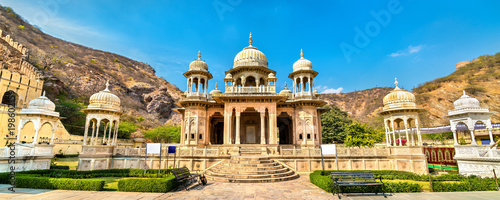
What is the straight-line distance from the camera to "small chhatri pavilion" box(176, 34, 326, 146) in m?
22.4

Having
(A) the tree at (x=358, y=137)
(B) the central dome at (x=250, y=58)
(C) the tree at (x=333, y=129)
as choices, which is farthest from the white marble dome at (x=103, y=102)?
(C) the tree at (x=333, y=129)

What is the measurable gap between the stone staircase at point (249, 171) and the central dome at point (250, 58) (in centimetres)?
1245

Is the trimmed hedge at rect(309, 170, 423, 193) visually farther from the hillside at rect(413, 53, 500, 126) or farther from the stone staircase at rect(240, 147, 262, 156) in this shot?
the hillside at rect(413, 53, 500, 126)

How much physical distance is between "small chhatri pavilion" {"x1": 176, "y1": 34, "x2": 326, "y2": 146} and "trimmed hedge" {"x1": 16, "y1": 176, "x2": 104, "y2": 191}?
39.8 ft

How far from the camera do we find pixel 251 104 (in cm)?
2266

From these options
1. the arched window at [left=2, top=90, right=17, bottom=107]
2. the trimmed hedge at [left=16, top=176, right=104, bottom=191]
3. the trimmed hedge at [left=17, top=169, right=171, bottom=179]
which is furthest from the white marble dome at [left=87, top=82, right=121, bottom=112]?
the arched window at [left=2, top=90, right=17, bottom=107]

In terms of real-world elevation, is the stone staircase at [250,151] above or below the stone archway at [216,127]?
below

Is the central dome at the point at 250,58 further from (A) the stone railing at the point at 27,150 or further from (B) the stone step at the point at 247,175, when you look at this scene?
(A) the stone railing at the point at 27,150

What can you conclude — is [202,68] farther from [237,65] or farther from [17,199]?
[17,199]

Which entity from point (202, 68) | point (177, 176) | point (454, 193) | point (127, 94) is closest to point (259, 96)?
point (202, 68)

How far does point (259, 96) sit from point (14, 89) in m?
43.3

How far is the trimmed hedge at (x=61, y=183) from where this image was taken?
10484 millimetres

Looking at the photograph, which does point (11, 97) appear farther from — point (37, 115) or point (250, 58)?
point (250, 58)

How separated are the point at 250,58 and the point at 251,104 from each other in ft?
22.6
